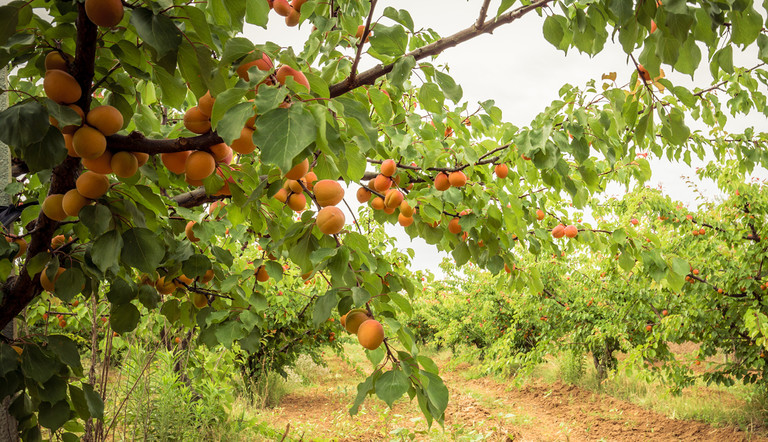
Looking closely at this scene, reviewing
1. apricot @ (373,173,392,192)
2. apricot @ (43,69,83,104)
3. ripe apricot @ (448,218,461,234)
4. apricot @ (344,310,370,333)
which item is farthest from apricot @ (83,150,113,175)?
ripe apricot @ (448,218,461,234)

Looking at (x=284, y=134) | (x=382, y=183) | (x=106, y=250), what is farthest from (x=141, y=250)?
(x=382, y=183)

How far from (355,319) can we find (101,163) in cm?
71

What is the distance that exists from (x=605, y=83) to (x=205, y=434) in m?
3.99

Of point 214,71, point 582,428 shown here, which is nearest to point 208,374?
point 214,71

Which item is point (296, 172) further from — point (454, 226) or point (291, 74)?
point (454, 226)

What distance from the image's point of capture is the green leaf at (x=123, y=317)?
141 centimetres

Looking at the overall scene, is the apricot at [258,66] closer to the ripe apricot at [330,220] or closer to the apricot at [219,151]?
the apricot at [219,151]

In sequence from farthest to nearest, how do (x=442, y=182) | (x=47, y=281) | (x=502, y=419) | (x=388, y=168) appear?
(x=502, y=419)
(x=442, y=182)
(x=388, y=168)
(x=47, y=281)

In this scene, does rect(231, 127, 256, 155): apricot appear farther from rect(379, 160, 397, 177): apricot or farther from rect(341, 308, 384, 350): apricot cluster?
rect(379, 160, 397, 177): apricot

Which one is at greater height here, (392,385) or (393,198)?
(393,198)

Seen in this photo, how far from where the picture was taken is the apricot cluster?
1.00 meters

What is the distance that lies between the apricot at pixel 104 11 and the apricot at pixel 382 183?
117 cm

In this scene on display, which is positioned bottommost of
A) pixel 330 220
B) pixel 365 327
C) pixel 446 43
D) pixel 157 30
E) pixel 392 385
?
pixel 392 385

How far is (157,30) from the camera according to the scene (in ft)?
2.53
